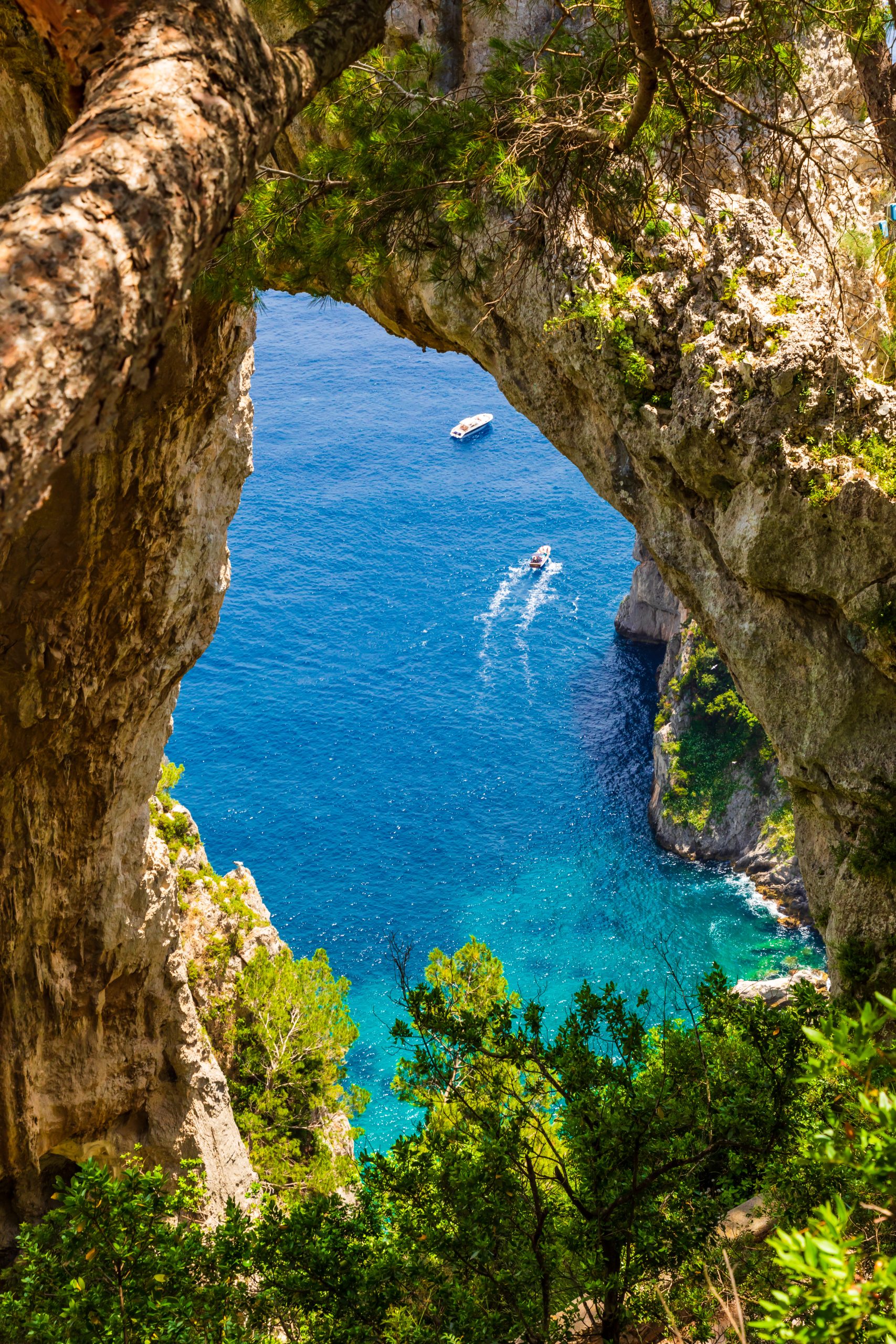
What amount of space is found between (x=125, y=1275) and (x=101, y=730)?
16.7 ft

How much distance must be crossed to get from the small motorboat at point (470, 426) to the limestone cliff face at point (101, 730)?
38.2 meters

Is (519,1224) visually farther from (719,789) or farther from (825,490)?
(719,789)

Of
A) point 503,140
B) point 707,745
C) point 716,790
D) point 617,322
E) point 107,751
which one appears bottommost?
point 716,790

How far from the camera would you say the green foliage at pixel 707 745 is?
96.6 feet

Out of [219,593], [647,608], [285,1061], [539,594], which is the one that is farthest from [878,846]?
[539,594]

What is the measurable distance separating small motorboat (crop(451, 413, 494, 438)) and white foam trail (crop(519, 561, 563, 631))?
10.6 m

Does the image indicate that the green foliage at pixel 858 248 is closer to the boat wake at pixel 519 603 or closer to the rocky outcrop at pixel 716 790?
the rocky outcrop at pixel 716 790

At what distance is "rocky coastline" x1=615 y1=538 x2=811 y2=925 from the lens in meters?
28.0

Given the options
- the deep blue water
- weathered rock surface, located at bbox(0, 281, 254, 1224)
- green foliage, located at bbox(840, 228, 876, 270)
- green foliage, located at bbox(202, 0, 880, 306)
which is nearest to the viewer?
green foliage, located at bbox(202, 0, 880, 306)

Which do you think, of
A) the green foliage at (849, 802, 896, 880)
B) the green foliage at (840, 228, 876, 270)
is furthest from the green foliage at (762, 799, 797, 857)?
the green foliage at (840, 228, 876, 270)

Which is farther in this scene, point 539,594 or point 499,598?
point 539,594

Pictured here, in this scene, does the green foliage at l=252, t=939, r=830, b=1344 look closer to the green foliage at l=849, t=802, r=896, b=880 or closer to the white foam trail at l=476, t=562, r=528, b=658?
the green foliage at l=849, t=802, r=896, b=880

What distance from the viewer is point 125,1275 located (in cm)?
705

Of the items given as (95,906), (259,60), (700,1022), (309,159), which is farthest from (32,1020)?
(259,60)
